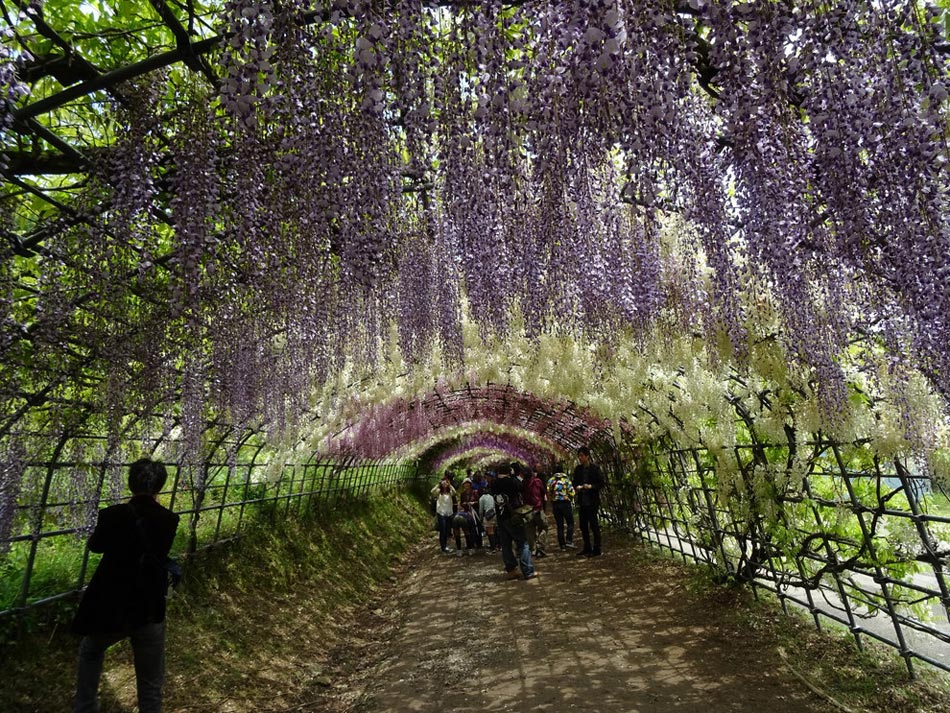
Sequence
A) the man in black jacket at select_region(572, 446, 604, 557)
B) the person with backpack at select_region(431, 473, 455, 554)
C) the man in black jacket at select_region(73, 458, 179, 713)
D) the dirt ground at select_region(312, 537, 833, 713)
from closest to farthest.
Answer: the man in black jacket at select_region(73, 458, 179, 713) → the dirt ground at select_region(312, 537, 833, 713) → the man in black jacket at select_region(572, 446, 604, 557) → the person with backpack at select_region(431, 473, 455, 554)

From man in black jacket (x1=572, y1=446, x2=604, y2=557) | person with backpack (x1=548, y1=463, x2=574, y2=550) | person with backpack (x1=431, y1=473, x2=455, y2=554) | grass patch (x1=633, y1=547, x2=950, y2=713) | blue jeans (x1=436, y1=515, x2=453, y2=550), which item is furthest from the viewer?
blue jeans (x1=436, y1=515, x2=453, y2=550)

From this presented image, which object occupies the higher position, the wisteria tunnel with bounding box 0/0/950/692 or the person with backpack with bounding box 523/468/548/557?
the wisteria tunnel with bounding box 0/0/950/692

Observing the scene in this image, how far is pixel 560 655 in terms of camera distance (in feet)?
19.2

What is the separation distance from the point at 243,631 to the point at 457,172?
21.1 feet

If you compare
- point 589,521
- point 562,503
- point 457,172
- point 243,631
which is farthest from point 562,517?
point 457,172

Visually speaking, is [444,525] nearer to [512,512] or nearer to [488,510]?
[488,510]

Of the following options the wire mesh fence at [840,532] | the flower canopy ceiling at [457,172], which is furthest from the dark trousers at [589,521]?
the flower canopy ceiling at [457,172]

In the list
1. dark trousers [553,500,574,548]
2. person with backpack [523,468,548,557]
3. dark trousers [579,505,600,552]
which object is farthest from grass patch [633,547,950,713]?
dark trousers [553,500,574,548]

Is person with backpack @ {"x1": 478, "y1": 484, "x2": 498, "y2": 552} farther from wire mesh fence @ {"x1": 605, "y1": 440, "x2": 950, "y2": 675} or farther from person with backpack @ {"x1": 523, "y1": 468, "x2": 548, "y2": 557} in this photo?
wire mesh fence @ {"x1": 605, "y1": 440, "x2": 950, "y2": 675}

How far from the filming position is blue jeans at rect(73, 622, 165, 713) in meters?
3.43

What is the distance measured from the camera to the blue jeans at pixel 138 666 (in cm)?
343

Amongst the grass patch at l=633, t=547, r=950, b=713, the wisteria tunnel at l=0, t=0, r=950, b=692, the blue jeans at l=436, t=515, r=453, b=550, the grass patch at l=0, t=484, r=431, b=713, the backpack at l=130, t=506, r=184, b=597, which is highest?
the wisteria tunnel at l=0, t=0, r=950, b=692

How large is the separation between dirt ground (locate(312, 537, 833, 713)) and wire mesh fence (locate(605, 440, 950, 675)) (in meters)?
0.73

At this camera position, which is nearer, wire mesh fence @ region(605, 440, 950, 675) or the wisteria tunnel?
the wisteria tunnel
